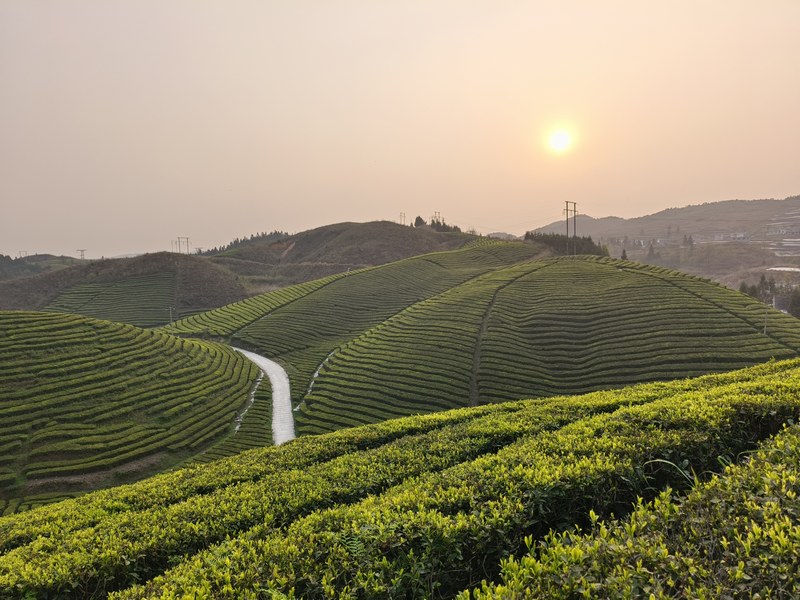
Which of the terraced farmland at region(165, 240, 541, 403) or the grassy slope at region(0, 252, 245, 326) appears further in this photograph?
the grassy slope at region(0, 252, 245, 326)

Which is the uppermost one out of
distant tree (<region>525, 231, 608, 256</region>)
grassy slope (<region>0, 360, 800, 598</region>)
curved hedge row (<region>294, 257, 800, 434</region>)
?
distant tree (<region>525, 231, 608, 256</region>)

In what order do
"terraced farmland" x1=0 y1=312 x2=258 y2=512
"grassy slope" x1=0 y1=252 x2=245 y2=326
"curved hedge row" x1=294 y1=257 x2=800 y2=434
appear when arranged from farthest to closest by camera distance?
"grassy slope" x1=0 y1=252 x2=245 y2=326, "curved hedge row" x1=294 y1=257 x2=800 y2=434, "terraced farmland" x1=0 y1=312 x2=258 y2=512

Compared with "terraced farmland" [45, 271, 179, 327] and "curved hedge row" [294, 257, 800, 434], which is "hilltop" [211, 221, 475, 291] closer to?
"terraced farmland" [45, 271, 179, 327]

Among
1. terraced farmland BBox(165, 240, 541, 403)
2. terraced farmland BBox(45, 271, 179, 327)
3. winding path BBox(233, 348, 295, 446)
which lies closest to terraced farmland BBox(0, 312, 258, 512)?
winding path BBox(233, 348, 295, 446)

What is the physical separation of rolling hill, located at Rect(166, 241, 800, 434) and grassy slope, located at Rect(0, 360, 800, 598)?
75.1 ft

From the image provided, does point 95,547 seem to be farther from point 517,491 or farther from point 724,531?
point 724,531

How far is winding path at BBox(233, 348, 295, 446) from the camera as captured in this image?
3338 cm

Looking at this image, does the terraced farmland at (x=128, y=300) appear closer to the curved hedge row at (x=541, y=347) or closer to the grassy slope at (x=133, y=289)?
the grassy slope at (x=133, y=289)

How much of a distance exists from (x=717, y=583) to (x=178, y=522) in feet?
30.2

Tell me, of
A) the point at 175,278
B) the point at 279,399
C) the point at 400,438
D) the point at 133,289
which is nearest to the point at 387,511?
the point at 400,438

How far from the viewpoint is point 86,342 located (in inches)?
1527

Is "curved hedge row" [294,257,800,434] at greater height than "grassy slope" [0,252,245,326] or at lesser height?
lesser

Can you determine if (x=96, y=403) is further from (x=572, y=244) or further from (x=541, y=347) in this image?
→ (x=572, y=244)

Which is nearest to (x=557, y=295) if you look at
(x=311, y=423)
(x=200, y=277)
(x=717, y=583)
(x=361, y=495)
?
(x=311, y=423)
